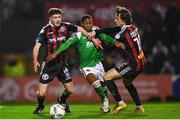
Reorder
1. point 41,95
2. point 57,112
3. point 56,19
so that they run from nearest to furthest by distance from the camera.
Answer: point 57,112 < point 56,19 < point 41,95

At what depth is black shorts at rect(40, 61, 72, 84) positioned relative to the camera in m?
12.5

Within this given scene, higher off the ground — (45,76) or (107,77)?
(45,76)

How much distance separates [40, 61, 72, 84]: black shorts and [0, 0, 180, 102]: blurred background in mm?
5709

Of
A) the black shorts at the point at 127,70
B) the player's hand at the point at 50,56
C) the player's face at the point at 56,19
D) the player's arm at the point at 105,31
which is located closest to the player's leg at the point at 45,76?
the player's hand at the point at 50,56

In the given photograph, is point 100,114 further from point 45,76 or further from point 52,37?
point 52,37

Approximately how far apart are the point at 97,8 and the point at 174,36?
2668 mm

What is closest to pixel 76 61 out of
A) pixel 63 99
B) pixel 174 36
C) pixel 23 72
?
pixel 23 72

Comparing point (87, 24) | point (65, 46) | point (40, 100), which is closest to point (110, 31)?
point (87, 24)

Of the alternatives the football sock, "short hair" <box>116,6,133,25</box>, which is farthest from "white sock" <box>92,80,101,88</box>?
"short hair" <box>116,6,133,25</box>

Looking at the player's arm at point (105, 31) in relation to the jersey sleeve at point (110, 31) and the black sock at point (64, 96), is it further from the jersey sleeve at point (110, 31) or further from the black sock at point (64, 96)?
the black sock at point (64, 96)

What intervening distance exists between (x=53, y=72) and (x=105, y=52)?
6.56m

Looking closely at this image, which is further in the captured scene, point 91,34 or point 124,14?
point 91,34

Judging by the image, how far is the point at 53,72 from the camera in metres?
12.6

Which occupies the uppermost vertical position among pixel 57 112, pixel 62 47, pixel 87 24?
pixel 87 24
